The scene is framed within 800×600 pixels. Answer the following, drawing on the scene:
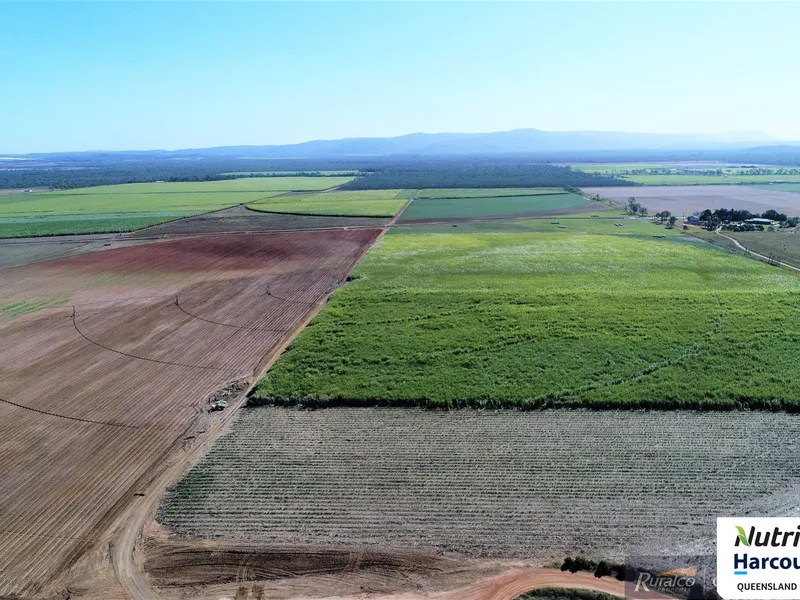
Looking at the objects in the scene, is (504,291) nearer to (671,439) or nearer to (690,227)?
(671,439)

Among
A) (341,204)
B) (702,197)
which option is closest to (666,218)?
(702,197)

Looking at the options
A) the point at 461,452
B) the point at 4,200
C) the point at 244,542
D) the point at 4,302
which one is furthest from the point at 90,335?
the point at 4,200

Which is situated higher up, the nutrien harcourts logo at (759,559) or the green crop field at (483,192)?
the green crop field at (483,192)

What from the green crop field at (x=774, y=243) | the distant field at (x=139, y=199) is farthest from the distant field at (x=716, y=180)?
the distant field at (x=139, y=199)

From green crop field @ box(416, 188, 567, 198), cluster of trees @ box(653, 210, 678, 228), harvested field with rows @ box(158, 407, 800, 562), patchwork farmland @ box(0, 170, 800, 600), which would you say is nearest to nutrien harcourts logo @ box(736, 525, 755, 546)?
patchwork farmland @ box(0, 170, 800, 600)

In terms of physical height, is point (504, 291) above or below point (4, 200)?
below

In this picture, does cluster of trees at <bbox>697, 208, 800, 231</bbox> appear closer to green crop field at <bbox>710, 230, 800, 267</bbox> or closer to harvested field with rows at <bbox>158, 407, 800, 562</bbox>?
green crop field at <bbox>710, 230, 800, 267</bbox>

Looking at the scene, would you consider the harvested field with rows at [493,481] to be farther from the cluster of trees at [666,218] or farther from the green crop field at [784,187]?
the green crop field at [784,187]
